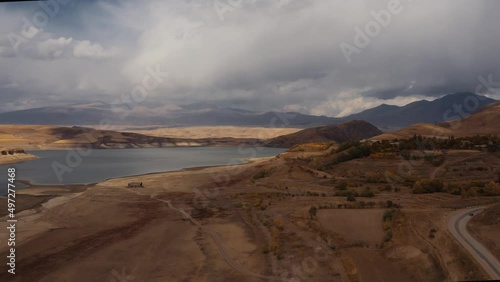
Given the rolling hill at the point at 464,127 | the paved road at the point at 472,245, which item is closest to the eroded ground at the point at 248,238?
the paved road at the point at 472,245

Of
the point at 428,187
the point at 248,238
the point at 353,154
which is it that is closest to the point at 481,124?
the point at 353,154

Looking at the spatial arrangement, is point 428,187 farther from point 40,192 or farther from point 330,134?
point 330,134

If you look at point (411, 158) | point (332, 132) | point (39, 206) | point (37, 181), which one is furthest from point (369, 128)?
point (39, 206)

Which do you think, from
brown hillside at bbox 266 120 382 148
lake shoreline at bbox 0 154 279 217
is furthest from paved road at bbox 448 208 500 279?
brown hillside at bbox 266 120 382 148

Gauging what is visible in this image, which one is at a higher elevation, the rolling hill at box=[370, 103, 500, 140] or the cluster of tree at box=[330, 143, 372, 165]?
the rolling hill at box=[370, 103, 500, 140]

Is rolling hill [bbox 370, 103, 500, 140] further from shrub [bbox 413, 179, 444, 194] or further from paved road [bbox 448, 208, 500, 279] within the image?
paved road [bbox 448, 208, 500, 279]
